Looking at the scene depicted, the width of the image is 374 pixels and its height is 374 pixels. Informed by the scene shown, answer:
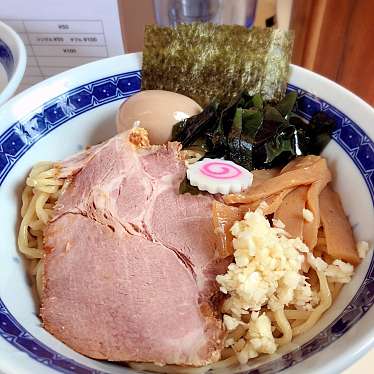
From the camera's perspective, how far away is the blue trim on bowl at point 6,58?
1.32m

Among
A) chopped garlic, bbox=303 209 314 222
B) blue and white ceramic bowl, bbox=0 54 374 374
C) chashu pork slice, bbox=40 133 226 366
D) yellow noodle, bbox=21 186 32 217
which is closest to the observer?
blue and white ceramic bowl, bbox=0 54 374 374

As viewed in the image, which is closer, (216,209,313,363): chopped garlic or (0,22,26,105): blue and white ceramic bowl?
(216,209,313,363): chopped garlic

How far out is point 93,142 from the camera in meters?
1.37

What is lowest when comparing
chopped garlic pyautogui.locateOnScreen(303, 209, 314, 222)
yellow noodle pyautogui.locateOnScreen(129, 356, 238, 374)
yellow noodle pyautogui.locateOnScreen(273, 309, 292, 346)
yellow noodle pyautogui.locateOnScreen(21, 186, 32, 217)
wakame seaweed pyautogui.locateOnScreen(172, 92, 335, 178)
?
yellow noodle pyautogui.locateOnScreen(129, 356, 238, 374)

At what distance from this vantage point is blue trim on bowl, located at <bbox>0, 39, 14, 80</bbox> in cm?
132

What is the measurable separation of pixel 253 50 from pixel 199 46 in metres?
Answer: 0.15

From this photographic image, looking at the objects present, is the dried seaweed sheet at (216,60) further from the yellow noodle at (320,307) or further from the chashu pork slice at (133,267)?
the yellow noodle at (320,307)

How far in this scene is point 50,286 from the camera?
1.02m

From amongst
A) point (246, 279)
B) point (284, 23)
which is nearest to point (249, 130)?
point (246, 279)

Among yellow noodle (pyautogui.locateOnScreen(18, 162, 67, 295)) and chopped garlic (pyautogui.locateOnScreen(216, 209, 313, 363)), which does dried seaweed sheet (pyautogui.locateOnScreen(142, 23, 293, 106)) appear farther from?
chopped garlic (pyautogui.locateOnScreen(216, 209, 313, 363))

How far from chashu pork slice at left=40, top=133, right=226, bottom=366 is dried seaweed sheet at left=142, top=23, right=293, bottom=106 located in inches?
12.0

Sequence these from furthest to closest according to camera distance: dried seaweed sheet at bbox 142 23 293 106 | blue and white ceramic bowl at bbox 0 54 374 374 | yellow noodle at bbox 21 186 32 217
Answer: dried seaweed sheet at bbox 142 23 293 106
yellow noodle at bbox 21 186 32 217
blue and white ceramic bowl at bbox 0 54 374 374

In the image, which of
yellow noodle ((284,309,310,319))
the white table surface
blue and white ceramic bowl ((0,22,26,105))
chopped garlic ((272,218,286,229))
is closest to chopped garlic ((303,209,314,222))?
chopped garlic ((272,218,286,229))

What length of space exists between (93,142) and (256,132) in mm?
463
